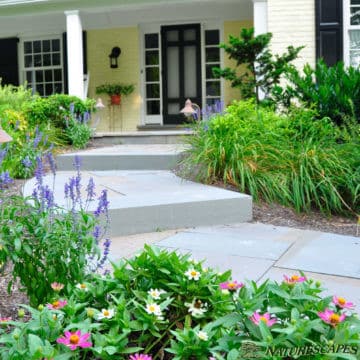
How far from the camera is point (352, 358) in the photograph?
4.97 feet

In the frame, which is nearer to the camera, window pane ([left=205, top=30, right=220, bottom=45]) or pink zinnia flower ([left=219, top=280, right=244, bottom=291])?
pink zinnia flower ([left=219, top=280, right=244, bottom=291])

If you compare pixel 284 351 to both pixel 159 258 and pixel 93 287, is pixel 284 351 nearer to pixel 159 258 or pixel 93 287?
pixel 159 258

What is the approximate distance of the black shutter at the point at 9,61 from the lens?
1213 centimetres

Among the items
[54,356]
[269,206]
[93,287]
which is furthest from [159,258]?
[269,206]

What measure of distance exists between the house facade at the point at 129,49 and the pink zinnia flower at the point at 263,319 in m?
8.71

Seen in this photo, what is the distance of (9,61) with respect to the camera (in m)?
12.2

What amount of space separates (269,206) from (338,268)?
1656mm

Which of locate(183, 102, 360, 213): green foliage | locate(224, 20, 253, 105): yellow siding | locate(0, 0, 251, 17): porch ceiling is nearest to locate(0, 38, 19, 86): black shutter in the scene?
locate(0, 0, 251, 17): porch ceiling

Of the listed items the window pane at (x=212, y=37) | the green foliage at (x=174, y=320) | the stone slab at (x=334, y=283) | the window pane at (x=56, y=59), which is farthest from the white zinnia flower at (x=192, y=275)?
the window pane at (x=56, y=59)

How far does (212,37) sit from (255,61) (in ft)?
12.5

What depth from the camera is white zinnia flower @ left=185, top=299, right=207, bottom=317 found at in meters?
1.87

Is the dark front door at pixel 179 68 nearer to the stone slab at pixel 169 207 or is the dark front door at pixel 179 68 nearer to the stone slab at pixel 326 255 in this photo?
the stone slab at pixel 169 207

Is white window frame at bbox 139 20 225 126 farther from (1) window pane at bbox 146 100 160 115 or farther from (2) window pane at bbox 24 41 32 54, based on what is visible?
(2) window pane at bbox 24 41 32 54

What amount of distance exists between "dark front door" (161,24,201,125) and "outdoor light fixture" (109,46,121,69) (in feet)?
3.31
